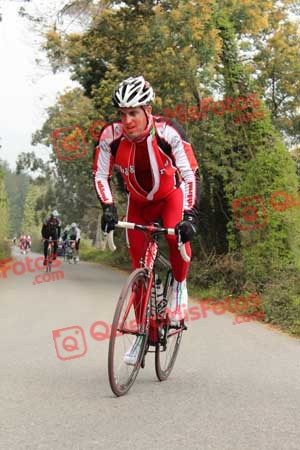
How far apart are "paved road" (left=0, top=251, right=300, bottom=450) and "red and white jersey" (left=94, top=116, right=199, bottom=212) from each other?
1508mm

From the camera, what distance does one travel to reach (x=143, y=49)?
18.3 metres

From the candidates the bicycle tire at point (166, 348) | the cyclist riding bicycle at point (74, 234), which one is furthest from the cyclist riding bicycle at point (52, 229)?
→ the bicycle tire at point (166, 348)

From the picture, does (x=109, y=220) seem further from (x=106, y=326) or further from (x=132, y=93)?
(x=106, y=326)

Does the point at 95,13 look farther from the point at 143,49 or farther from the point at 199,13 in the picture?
the point at 199,13

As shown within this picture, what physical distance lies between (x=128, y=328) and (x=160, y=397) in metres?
0.57

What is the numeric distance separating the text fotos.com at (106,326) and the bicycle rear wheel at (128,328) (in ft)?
0.17

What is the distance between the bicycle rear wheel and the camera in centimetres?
516

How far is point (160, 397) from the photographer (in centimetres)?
545

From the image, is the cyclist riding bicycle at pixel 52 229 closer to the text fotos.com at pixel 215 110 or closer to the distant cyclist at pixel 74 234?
the text fotos.com at pixel 215 110

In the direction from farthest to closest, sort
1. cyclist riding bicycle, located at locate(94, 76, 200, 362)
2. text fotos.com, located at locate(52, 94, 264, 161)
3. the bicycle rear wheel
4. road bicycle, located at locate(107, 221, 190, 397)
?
text fotos.com, located at locate(52, 94, 264, 161) → cyclist riding bicycle, located at locate(94, 76, 200, 362) → road bicycle, located at locate(107, 221, 190, 397) → the bicycle rear wheel

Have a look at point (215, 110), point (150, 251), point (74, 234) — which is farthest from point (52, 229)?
point (150, 251)

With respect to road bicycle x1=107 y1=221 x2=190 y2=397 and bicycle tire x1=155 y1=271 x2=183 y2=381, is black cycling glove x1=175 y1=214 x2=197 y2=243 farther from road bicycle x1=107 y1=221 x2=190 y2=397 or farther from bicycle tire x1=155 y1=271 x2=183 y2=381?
bicycle tire x1=155 y1=271 x2=183 y2=381

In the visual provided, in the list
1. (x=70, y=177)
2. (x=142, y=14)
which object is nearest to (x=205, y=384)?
(x=142, y=14)

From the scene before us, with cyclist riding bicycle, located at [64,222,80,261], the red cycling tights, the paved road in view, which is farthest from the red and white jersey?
cyclist riding bicycle, located at [64,222,80,261]
